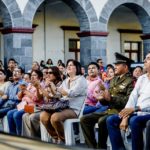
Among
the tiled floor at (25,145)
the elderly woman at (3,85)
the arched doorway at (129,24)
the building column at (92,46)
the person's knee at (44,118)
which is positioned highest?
the arched doorway at (129,24)

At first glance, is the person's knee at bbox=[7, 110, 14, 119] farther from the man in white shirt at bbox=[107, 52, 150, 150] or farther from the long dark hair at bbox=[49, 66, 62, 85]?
the man in white shirt at bbox=[107, 52, 150, 150]

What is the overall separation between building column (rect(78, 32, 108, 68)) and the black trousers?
33.3 ft

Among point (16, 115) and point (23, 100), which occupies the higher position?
point (23, 100)

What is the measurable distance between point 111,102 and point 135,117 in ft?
2.16

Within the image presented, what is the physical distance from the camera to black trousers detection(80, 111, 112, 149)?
18.1 ft

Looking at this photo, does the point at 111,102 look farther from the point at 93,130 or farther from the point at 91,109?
the point at 91,109

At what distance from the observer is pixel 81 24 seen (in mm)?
16109

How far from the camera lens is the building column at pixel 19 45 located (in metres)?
14.1

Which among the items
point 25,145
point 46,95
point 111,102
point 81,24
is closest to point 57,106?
point 46,95

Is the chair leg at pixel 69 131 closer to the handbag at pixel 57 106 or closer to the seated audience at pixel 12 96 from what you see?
the handbag at pixel 57 106

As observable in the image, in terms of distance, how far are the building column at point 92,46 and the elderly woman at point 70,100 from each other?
377 inches

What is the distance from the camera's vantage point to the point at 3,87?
8.23 metres

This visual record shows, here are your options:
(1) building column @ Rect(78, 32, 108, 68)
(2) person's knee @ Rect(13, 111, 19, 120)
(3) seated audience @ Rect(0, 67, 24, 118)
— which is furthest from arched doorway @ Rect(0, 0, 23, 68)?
(2) person's knee @ Rect(13, 111, 19, 120)

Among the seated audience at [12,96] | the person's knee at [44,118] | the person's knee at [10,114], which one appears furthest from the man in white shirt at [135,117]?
the seated audience at [12,96]
